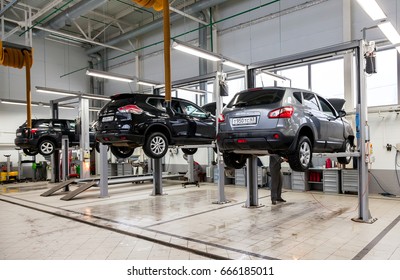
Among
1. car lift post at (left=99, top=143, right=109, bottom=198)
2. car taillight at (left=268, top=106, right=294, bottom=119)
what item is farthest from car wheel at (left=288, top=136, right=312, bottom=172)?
car lift post at (left=99, top=143, right=109, bottom=198)

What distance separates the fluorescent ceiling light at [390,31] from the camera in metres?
6.29

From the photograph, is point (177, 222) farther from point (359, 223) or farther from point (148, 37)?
point (148, 37)

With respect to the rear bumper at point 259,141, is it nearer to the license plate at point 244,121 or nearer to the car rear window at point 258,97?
the license plate at point 244,121

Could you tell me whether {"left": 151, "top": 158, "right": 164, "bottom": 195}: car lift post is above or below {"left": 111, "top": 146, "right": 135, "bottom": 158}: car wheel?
below

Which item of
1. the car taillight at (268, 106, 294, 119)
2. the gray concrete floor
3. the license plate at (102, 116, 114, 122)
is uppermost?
the license plate at (102, 116, 114, 122)

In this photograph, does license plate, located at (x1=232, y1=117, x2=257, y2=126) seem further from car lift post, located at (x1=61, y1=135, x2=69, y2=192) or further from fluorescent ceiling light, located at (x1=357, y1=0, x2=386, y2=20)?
car lift post, located at (x1=61, y1=135, x2=69, y2=192)

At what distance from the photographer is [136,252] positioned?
13.7 feet

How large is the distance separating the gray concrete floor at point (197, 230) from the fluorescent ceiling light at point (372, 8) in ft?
12.0

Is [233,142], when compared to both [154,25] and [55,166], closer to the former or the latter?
[154,25]

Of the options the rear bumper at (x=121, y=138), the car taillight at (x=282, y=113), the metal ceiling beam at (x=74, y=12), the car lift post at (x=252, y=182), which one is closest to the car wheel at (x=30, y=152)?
the metal ceiling beam at (x=74, y=12)

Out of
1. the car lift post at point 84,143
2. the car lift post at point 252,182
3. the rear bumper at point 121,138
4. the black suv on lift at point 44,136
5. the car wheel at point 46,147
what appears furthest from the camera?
the car wheel at point 46,147

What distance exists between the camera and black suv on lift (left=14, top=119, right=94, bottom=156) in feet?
36.1

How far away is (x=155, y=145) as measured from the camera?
657cm

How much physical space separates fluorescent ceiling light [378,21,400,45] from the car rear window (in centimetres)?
303
